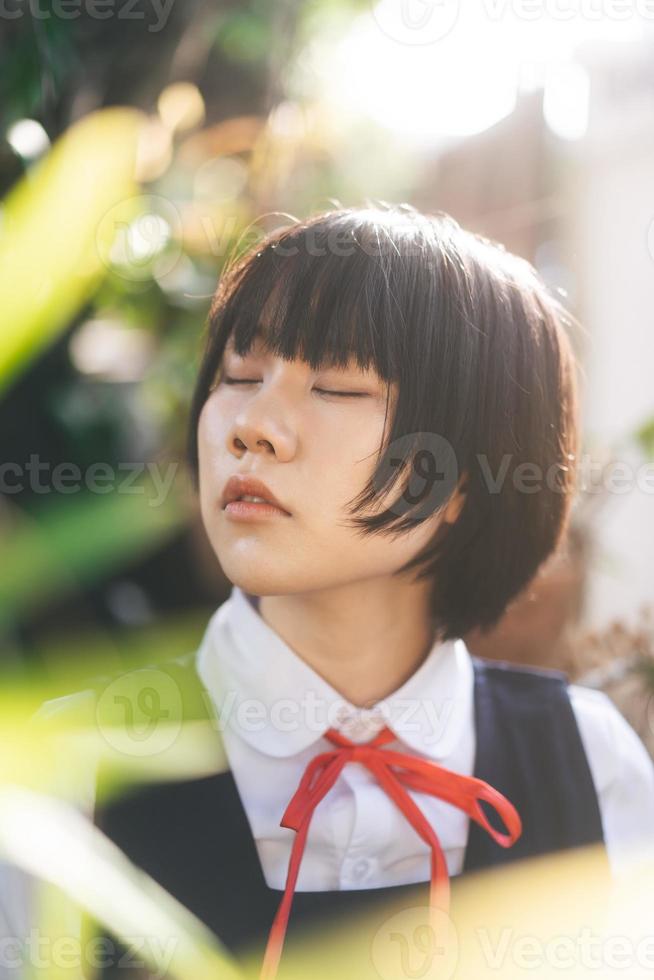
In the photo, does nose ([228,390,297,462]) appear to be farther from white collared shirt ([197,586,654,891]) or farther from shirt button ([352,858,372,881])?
shirt button ([352,858,372,881])

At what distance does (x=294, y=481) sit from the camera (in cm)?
84

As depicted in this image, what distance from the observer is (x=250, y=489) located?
0.85m

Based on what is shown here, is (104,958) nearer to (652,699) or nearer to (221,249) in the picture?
(652,699)

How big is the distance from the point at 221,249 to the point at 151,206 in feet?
0.72

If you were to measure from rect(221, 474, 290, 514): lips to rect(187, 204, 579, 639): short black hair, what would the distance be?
0.26ft

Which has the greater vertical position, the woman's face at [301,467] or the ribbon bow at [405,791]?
the woman's face at [301,467]

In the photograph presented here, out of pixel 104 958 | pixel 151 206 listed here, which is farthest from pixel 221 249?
pixel 104 958

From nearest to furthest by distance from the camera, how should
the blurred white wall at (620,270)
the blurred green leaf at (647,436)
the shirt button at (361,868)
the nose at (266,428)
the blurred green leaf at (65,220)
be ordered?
the nose at (266,428) < the shirt button at (361,868) < the blurred green leaf at (65,220) < the blurred green leaf at (647,436) < the blurred white wall at (620,270)

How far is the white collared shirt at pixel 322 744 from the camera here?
960 millimetres

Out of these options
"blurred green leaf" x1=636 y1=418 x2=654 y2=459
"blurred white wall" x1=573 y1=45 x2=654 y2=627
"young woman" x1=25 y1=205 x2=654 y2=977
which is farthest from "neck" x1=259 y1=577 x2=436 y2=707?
"blurred white wall" x1=573 y1=45 x2=654 y2=627

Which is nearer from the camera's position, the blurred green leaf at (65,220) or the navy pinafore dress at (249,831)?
the navy pinafore dress at (249,831)

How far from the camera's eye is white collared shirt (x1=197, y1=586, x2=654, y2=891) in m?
0.96

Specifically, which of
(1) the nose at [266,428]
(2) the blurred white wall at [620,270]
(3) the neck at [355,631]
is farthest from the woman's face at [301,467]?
(2) the blurred white wall at [620,270]

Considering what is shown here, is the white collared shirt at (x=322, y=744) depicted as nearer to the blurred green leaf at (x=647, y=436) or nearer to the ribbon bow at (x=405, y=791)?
the ribbon bow at (x=405, y=791)
